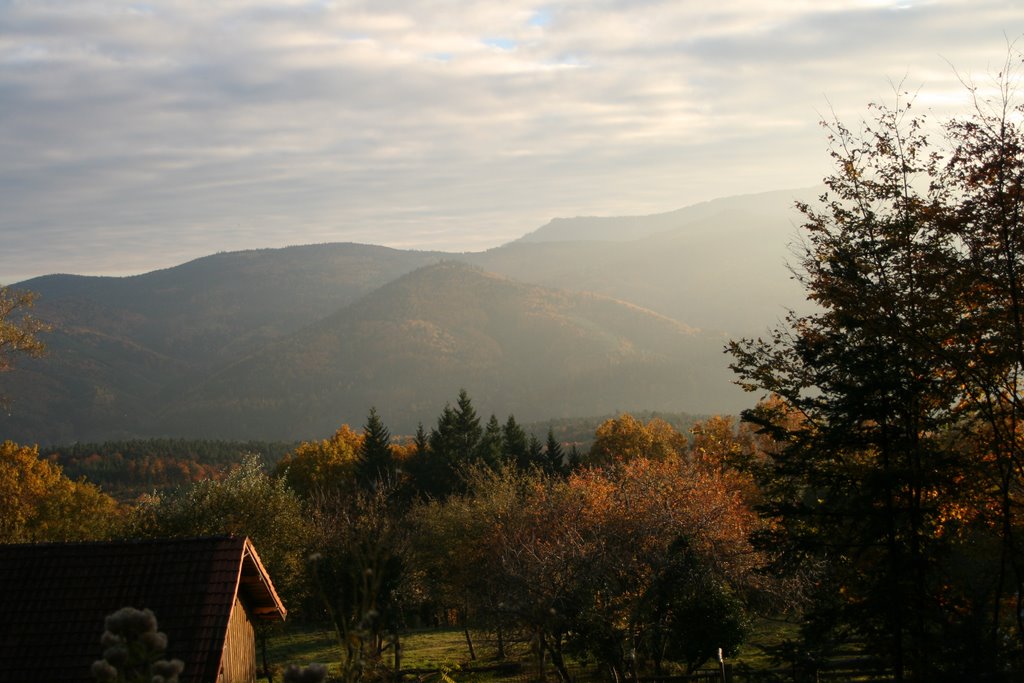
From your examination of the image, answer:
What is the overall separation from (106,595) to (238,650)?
2.99 meters

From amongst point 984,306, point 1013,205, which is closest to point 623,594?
point 984,306

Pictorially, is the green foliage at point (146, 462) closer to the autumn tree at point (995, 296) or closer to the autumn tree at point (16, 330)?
the autumn tree at point (16, 330)

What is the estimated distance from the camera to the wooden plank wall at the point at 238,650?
57.9ft

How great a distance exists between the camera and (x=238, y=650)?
18.8m

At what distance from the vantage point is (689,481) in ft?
108

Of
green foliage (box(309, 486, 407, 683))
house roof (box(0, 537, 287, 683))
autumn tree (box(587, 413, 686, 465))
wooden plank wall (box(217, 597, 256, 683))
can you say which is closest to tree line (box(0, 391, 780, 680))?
green foliage (box(309, 486, 407, 683))

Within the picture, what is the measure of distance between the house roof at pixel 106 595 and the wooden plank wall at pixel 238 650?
0.55 m

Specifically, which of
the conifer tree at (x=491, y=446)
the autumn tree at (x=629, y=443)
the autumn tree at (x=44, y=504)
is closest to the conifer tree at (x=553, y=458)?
the autumn tree at (x=629, y=443)

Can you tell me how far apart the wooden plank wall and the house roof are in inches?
21.6

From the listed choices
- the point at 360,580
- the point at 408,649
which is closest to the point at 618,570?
the point at 360,580

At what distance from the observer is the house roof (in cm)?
1675

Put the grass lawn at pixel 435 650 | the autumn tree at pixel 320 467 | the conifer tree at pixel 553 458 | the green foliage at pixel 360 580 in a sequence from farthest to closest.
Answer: the autumn tree at pixel 320 467 → the conifer tree at pixel 553 458 → the grass lawn at pixel 435 650 → the green foliage at pixel 360 580

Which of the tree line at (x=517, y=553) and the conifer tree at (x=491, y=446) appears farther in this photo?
the conifer tree at (x=491, y=446)

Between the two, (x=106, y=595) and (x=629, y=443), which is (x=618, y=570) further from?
(x=629, y=443)
